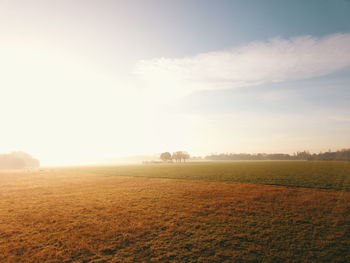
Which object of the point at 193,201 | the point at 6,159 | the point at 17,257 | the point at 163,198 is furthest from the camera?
the point at 6,159

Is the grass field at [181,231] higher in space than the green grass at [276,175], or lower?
higher

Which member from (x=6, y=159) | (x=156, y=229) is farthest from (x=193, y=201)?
(x=6, y=159)

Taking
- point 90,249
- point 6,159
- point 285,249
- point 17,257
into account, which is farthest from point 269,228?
point 6,159

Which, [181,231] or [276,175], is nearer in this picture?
[181,231]

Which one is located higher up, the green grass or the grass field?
the grass field

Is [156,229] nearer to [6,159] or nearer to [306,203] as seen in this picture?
[306,203]

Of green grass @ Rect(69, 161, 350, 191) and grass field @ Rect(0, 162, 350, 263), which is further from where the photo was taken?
green grass @ Rect(69, 161, 350, 191)

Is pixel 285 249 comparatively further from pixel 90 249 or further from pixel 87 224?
pixel 87 224

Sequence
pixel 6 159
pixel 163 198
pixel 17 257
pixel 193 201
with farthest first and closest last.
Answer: pixel 6 159, pixel 163 198, pixel 193 201, pixel 17 257

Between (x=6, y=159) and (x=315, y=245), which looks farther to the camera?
(x=6, y=159)

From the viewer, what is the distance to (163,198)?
2355 centimetres

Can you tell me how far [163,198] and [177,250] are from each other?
42.1ft

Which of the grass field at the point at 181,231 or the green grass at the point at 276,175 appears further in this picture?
the green grass at the point at 276,175

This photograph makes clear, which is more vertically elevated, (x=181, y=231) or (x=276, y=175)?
(x=181, y=231)
